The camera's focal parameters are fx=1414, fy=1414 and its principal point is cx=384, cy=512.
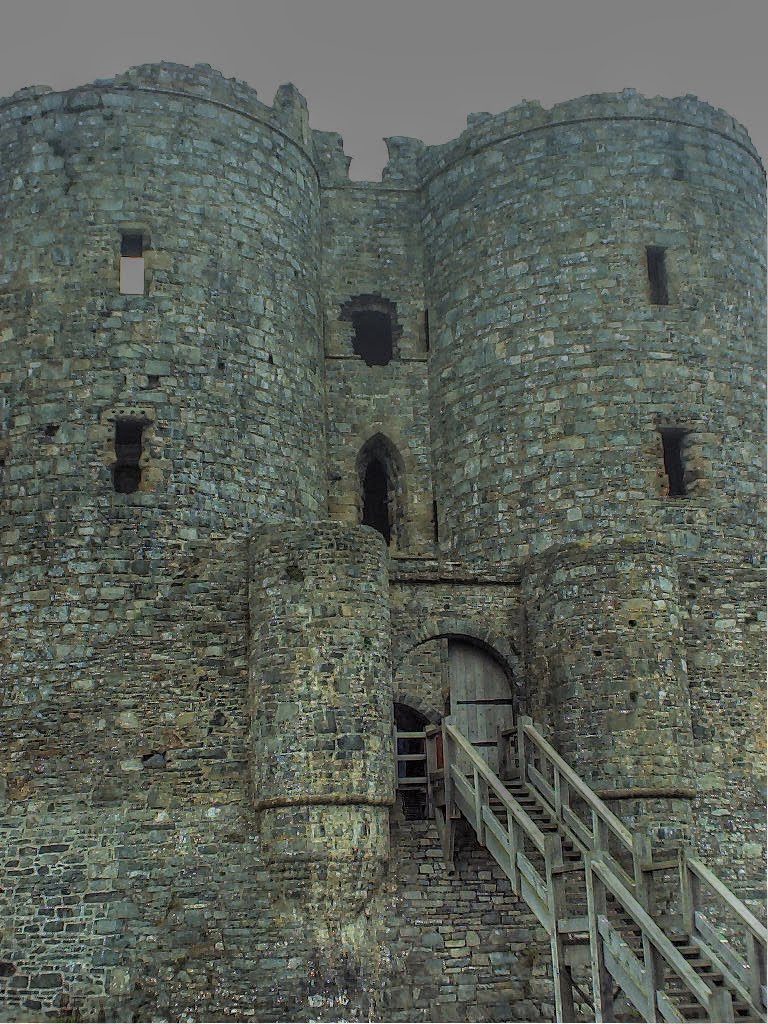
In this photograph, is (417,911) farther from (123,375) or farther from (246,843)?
(123,375)

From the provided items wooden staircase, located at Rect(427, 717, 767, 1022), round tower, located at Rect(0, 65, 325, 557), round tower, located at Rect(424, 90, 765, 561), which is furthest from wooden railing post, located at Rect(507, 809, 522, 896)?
round tower, located at Rect(0, 65, 325, 557)

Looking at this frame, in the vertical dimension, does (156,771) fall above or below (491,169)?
below

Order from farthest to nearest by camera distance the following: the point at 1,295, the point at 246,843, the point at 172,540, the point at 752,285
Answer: the point at 752,285
the point at 1,295
the point at 172,540
the point at 246,843

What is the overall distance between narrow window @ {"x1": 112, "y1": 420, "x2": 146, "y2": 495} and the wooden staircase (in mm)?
5031

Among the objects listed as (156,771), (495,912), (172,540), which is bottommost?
(495,912)

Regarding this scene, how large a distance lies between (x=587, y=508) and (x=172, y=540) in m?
5.71

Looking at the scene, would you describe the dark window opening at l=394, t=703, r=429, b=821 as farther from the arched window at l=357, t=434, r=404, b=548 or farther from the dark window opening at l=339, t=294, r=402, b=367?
the dark window opening at l=339, t=294, r=402, b=367

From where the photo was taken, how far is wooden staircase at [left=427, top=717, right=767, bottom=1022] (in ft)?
44.2

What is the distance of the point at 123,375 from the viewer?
18172mm

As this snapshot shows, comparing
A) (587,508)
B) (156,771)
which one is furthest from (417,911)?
(587,508)

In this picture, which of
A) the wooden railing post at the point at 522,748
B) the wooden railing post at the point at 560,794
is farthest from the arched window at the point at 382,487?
the wooden railing post at the point at 560,794

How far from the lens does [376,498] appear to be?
21.9m

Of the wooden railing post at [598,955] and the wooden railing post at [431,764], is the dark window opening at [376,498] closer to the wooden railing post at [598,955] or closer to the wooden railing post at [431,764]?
the wooden railing post at [431,764]

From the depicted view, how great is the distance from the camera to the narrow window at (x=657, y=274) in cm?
2027
